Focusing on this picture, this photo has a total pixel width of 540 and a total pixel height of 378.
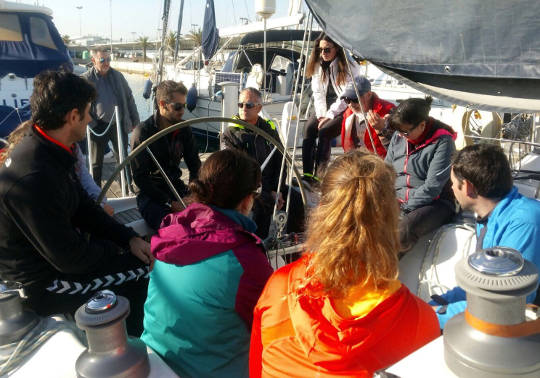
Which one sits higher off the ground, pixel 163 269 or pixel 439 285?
pixel 163 269

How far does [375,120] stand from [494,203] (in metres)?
1.89

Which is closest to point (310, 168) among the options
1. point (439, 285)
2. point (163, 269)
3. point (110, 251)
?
point (439, 285)

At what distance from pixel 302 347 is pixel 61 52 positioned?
8039 mm

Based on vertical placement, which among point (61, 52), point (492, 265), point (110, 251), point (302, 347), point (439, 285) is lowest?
point (439, 285)

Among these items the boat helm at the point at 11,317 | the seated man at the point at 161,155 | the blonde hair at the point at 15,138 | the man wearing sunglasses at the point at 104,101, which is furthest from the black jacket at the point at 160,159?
the man wearing sunglasses at the point at 104,101

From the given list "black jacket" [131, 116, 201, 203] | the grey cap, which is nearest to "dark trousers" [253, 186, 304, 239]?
"black jacket" [131, 116, 201, 203]

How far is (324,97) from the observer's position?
14.8 ft

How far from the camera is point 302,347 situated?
1.15 meters

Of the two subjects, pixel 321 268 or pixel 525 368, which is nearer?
pixel 525 368

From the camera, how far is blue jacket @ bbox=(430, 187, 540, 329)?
1856 millimetres

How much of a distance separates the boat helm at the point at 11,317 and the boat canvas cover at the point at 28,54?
6434mm

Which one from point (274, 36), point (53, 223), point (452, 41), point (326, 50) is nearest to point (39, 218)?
point (53, 223)

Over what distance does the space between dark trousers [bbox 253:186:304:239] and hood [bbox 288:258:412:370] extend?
1.77m

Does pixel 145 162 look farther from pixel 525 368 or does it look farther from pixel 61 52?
pixel 61 52
